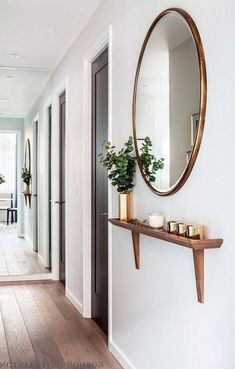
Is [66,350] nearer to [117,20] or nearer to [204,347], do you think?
[204,347]

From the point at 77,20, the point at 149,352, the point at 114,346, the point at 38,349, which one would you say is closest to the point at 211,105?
the point at 149,352

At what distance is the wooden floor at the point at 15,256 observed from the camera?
5332mm

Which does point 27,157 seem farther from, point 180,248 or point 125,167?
point 180,248

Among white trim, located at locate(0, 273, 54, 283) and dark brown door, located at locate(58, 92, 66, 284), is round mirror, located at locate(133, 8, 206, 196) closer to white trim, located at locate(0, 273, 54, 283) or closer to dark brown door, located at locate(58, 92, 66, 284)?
dark brown door, located at locate(58, 92, 66, 284)

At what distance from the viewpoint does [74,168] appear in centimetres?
459

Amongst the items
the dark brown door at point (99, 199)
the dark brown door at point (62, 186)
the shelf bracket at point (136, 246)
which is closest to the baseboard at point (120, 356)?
the dark brown door at point (99, 199)

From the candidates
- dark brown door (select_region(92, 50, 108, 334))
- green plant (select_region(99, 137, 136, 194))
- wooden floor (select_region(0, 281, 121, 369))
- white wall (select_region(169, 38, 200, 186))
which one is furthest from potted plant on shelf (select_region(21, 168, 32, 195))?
white wall (select_region(169, 38, 200, 186))

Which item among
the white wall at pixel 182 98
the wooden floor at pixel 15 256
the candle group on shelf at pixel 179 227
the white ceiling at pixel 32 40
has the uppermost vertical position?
the white ceiling at pixel 32 40

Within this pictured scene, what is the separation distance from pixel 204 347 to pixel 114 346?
1393mm

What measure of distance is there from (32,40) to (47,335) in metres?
2.68

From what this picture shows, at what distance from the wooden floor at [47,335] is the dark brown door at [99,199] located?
220 millimetres

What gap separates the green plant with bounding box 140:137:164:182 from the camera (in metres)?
2.42

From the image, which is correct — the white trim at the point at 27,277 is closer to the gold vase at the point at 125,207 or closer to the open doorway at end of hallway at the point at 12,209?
the open doorway at end of hallway at the point at 12,209

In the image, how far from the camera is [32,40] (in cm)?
444
